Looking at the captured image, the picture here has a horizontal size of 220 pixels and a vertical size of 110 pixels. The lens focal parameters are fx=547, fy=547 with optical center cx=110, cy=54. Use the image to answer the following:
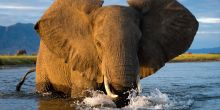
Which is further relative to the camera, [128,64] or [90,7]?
[90,7]

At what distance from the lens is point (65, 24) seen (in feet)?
44.7

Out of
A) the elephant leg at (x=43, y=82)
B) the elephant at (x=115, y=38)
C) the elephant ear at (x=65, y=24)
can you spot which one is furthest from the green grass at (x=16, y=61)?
the elephant at (x=115, y=38)

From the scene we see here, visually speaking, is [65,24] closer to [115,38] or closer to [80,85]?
[80,85]

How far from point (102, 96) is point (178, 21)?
2.75 m

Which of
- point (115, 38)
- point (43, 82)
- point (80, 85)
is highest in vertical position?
point (115, 38)

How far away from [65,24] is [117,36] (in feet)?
8.73

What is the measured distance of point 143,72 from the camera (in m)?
13.2

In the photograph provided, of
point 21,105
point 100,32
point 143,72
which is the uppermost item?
point 100,32

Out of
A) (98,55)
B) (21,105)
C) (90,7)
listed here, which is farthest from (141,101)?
(21,105)

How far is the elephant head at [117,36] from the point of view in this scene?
11.1 meters

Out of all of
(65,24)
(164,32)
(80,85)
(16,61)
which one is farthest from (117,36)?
(16,61)

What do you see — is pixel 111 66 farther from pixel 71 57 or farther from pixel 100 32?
pixel 71 57

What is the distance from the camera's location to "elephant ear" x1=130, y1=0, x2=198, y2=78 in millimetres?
13109

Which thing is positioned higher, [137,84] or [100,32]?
[100,32]
